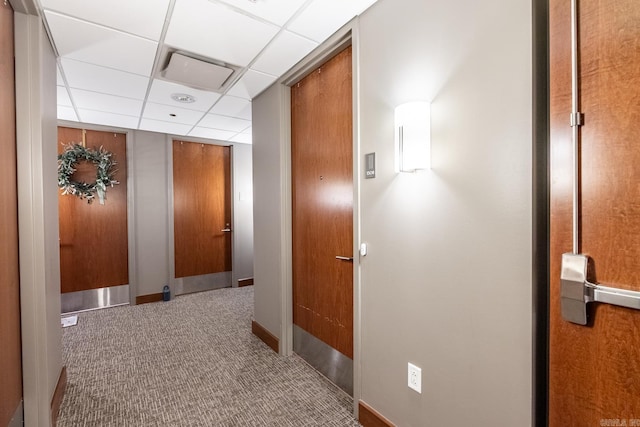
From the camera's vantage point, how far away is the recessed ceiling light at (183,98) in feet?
10.1

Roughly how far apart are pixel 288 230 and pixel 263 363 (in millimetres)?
1176

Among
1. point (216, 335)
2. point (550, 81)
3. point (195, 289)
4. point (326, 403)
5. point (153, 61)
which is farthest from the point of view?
point (195, 289)

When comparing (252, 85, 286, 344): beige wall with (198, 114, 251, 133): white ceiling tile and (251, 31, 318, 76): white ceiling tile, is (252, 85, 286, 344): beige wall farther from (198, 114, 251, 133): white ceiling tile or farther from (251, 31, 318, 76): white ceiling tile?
(198, 114, 251, 133): white ceiling tile

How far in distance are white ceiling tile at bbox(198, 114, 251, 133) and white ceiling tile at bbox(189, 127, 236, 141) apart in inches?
6.9

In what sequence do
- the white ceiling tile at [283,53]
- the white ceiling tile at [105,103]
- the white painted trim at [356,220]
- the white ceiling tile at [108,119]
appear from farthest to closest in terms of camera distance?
the white ceiling tile at [108,119], the white ceiling tile at [105,103], the white ceiling tile at [283,53], the white painted trim at [356,220]

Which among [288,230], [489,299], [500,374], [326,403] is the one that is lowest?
[326,403]

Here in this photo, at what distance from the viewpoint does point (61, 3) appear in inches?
68.0

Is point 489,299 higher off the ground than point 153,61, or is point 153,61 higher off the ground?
point 153,61

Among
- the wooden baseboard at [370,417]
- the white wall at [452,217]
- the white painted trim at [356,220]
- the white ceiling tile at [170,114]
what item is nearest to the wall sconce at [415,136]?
the white wall at [452,217]

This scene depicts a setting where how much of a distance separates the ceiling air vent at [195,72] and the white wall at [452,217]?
1.32m

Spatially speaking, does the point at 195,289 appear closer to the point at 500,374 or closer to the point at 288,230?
the point at 288,230

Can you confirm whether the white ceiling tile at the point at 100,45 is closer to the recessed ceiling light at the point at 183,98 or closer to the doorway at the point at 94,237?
the recessed ceiling light at the point at 183,98

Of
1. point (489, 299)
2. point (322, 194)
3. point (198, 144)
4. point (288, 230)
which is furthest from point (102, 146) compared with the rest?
point (489, 299)

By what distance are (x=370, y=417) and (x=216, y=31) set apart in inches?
104
